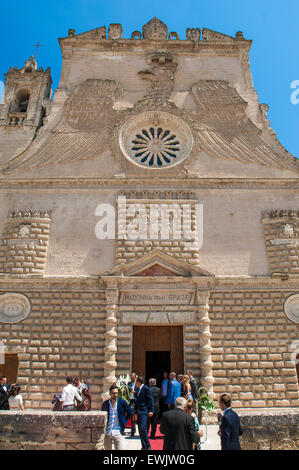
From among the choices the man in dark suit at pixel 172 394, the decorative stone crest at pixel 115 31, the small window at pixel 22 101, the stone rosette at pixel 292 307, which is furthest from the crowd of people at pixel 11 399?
the decorative stone crest at pixel 115 31

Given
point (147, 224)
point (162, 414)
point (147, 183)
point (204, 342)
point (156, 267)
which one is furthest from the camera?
point (147, 183)

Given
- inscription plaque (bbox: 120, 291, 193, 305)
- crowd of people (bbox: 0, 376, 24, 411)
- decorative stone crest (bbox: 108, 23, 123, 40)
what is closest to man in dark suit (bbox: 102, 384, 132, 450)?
crowd of people (bbox: 0, 376, 24, 411)

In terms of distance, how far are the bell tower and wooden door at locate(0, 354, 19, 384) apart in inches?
384

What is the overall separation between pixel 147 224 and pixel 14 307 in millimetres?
5527

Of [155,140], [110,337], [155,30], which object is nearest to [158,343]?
[110,337]

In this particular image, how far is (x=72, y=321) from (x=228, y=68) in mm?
13855

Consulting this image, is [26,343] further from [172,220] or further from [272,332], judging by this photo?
[272,332]

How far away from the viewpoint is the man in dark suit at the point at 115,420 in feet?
19.1

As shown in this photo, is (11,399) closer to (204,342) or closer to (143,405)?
(143,405)

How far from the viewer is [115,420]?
602 cm

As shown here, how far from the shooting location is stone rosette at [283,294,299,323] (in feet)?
41.4

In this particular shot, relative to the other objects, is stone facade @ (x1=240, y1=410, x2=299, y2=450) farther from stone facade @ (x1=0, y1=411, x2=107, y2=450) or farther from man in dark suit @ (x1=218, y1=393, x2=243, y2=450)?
stone facade @ (x1=0, y1=411, x2=107, y2=450)

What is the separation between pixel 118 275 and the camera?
42.2 feet

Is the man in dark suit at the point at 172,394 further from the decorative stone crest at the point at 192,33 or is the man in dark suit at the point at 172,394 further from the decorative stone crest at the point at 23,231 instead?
the decorative stone crest at the point at 192,33
